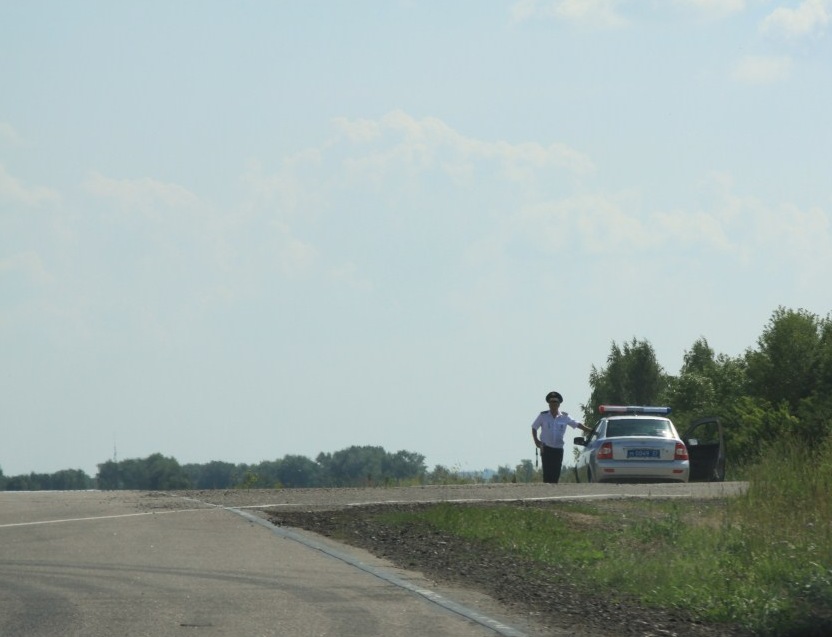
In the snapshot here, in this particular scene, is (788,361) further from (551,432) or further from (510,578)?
(510,578)

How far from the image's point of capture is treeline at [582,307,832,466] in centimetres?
6481

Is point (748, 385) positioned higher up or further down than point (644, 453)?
higher up

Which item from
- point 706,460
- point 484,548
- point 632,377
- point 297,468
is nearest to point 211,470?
point 297,468

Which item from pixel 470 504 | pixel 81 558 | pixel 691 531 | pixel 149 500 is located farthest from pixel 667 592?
pixel 149 500

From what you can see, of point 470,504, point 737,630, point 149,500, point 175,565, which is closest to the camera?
point 737,630

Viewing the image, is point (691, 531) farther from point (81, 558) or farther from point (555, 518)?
point (81, 558)

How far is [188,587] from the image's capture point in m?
11.3

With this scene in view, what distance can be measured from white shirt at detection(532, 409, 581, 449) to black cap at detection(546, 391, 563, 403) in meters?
0.24

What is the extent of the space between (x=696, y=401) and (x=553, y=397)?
3086 inches

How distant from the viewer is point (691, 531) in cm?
1573

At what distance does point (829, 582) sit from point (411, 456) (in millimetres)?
100334

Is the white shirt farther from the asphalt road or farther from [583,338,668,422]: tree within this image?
[583,338,668,422]: tree

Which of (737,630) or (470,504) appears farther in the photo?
(470,504)

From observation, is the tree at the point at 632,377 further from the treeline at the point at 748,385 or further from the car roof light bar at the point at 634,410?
the car roof light bar at the point at 634,410
